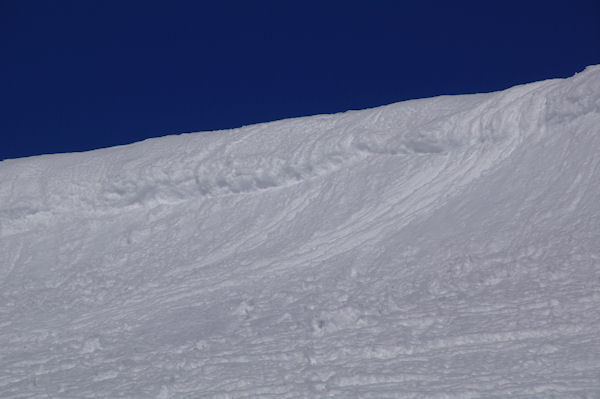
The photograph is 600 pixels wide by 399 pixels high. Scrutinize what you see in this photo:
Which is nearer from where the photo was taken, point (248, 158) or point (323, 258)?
point (323, 258)

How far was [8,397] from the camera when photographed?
14.9 m

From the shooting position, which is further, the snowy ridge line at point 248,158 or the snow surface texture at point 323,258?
the snowy ridge line at point 248,158

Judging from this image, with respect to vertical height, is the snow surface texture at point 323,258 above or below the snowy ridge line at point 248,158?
below

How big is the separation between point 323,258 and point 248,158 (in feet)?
13.8

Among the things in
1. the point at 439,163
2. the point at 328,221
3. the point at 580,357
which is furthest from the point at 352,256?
the point at 580,357

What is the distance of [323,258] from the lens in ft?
58.8

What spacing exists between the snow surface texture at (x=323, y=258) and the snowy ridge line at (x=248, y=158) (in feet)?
0.15

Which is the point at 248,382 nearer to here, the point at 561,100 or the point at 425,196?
the point at 425,196

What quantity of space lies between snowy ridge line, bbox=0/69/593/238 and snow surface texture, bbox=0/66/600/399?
5 cm

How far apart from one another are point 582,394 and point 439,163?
861cm

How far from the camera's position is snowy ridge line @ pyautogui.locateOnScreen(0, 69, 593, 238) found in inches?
774

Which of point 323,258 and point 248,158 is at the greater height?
point 248,158

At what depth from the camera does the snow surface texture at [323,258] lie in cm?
1354

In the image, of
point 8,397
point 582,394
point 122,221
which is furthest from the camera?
point 122,221
